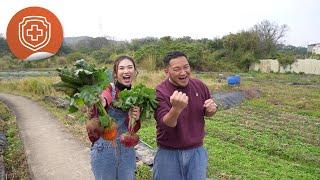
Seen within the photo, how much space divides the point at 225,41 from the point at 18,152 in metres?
32.9

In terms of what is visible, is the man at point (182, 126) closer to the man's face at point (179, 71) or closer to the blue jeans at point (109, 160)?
the man's face at point (179, 71)

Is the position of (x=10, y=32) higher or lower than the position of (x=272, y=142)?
higher

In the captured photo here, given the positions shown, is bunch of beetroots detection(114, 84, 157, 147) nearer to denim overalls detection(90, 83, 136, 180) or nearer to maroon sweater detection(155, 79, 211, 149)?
maroon sweater detection(155, 79, 211, 149)

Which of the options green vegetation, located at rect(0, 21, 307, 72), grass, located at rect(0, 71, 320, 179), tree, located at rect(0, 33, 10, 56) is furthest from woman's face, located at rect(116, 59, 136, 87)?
tree, located at rect(0, 33, 10, 56)

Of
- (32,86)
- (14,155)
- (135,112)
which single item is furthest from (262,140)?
(32,86)

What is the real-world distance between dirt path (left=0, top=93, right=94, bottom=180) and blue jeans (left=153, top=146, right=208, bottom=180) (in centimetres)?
281

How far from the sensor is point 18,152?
7016mm

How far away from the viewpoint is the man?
8.75 feet

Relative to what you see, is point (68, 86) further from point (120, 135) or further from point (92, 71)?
point (120, 135)

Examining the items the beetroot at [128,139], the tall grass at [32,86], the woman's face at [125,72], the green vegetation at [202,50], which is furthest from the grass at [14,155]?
the green vegetation at [202,50]

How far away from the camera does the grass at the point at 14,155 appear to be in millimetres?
5716

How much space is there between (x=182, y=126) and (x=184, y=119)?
1.9 inches

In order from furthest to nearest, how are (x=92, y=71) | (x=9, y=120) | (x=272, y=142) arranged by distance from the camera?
(x=9, y=120), (x=272, y=142), (x=92, y=71)

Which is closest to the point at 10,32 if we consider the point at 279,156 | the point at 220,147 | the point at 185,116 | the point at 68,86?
the point at 68,86
